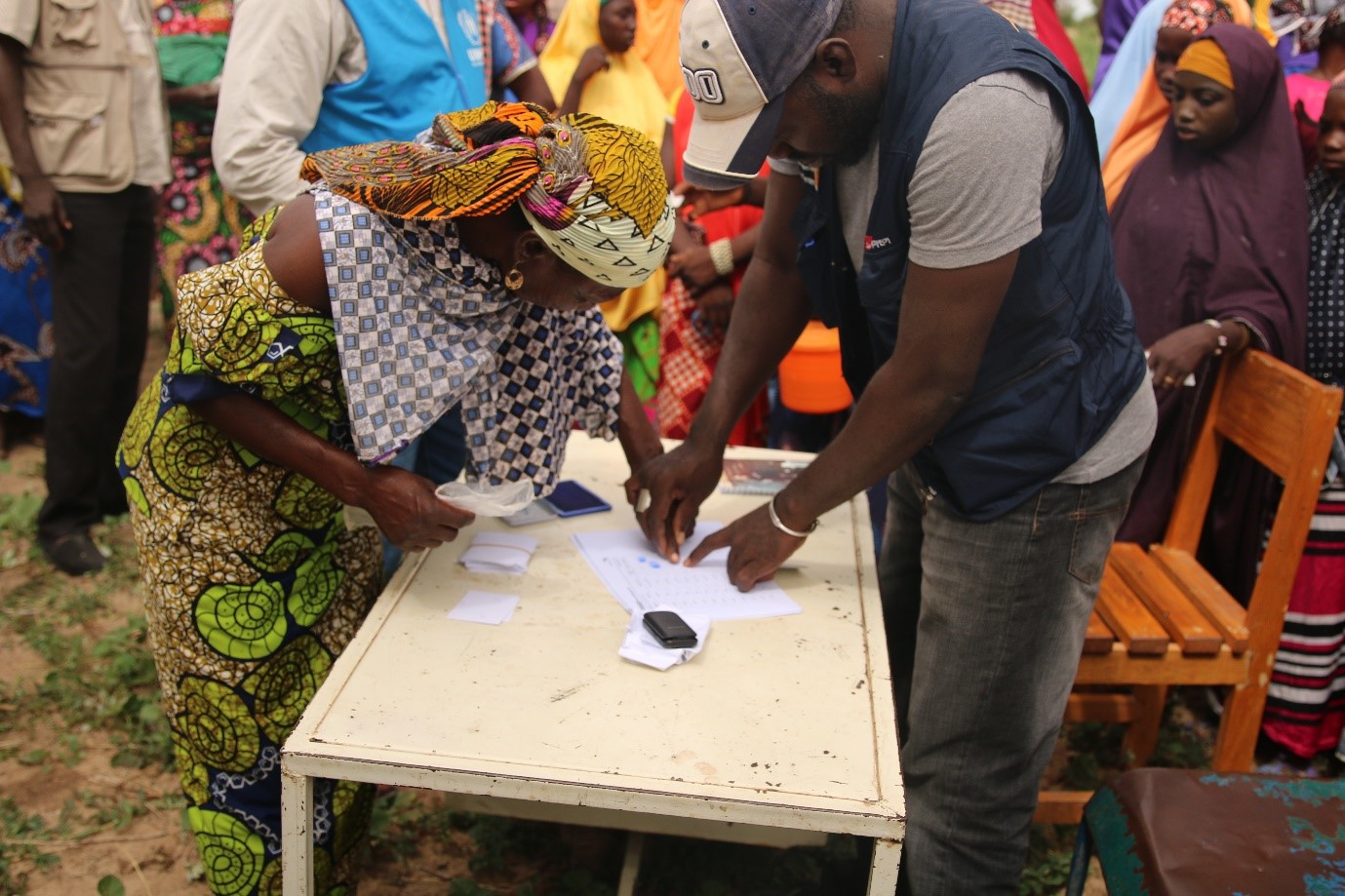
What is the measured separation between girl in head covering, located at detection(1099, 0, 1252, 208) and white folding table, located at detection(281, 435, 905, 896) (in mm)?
2351

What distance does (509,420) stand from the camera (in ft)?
6.11

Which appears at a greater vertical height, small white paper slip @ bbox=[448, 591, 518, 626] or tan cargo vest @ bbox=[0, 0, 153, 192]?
tan cargo vest @ bbox=[0, 0, 153, 192]

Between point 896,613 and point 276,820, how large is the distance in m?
1.21

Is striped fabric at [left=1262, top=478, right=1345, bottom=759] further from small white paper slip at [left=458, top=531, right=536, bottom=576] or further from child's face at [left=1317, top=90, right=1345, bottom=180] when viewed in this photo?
small white paper slip at [left=458, top=531, right=536, bottom=576]

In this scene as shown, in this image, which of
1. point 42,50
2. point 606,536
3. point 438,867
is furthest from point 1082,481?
point 42,50

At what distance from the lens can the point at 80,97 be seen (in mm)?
3479

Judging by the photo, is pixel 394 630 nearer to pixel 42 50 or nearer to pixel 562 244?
pixel 562 244

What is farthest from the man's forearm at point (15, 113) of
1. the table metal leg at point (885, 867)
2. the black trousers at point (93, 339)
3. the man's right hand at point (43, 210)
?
the table metal leg at point (885, 867)

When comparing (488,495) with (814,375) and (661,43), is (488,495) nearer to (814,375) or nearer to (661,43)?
(814,375)

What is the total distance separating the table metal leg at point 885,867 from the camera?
1348 millimetres

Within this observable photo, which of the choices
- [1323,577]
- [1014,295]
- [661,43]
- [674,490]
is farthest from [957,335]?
[661,43]

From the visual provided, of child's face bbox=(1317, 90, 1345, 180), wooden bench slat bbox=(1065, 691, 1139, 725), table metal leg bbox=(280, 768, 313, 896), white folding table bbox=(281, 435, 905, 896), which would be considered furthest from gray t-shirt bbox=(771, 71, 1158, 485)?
child's face bbox=(1317, 90, 1345, 180)

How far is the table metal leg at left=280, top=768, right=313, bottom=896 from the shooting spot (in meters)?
1.42

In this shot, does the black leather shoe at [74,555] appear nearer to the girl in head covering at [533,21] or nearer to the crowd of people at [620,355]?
the crowd of people at [620,355]
